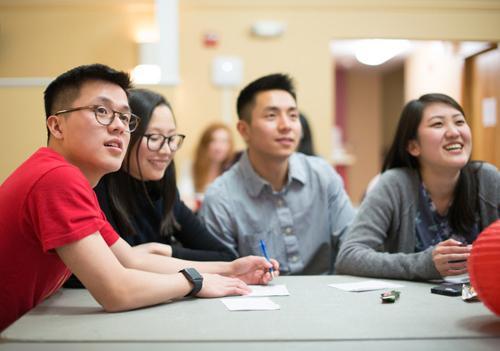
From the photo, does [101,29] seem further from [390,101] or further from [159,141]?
[390,101]

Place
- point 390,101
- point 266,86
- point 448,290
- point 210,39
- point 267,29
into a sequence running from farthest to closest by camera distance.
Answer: point 390,101 → point 210,39 → point 267,29 → point 266,86 → point 448,290

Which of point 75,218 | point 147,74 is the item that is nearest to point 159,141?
point 147,74

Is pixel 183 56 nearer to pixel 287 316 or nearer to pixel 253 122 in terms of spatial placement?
pixel 253 122

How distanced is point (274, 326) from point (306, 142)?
7.30 feet

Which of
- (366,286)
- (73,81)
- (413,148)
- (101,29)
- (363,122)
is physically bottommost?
(366,286)

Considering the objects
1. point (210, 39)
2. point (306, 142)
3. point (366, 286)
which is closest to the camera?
point (366, 286)

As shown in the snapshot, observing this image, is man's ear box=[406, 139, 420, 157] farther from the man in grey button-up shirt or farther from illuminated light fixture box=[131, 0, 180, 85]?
illuminated light fixture box=[131, 0, 180, 85]

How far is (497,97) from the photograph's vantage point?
1.95 meters

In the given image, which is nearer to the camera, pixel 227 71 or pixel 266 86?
pixel 266 86

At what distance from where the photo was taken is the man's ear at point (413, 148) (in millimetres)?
1853

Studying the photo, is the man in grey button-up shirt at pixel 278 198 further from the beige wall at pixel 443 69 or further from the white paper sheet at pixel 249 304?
the white paper sheet at pixel 249 304

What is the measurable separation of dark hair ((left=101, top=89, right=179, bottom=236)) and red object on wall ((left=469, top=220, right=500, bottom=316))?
3.33 ft

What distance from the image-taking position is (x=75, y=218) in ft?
3.53

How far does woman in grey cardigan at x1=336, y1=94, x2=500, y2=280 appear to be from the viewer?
5.83 feet
